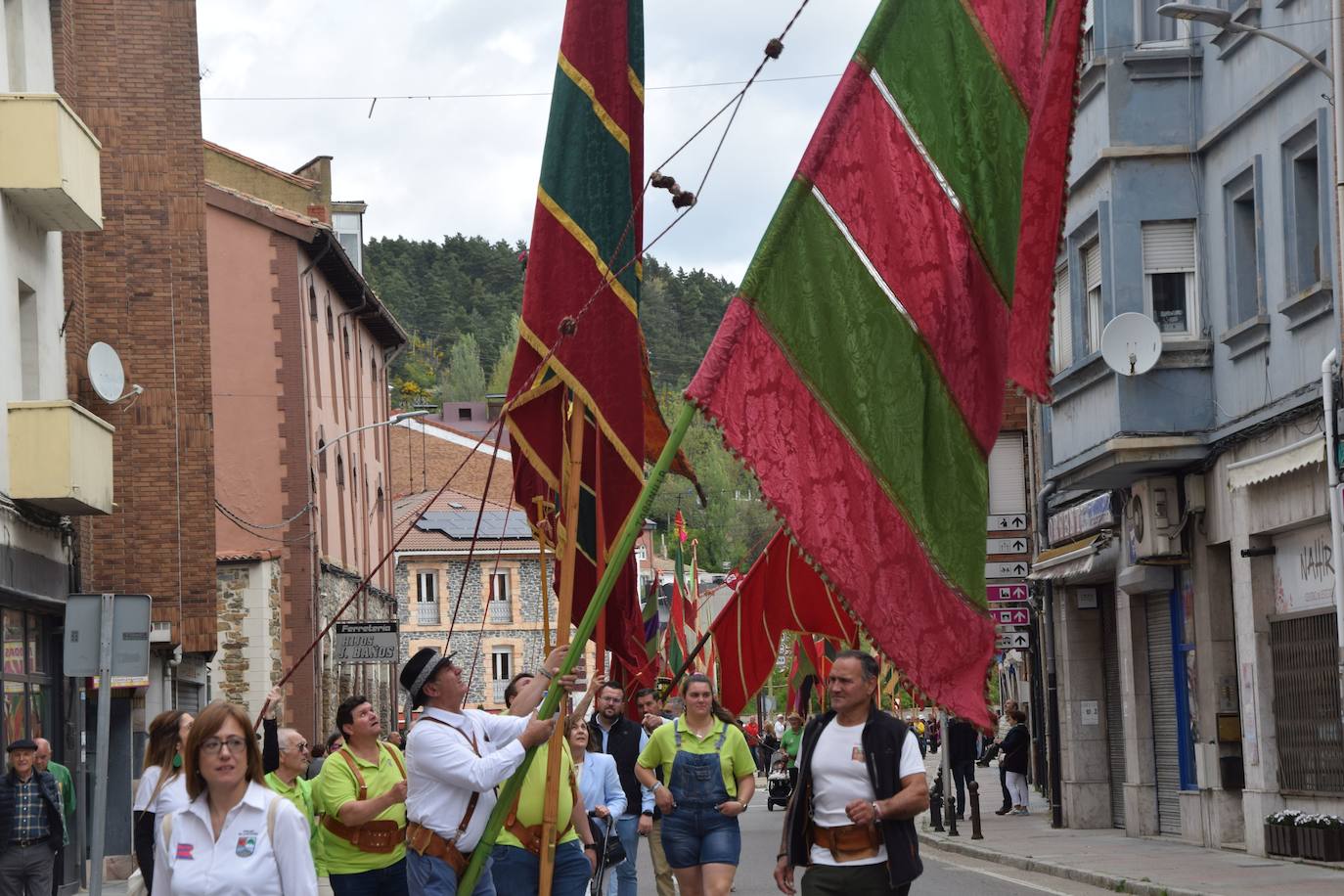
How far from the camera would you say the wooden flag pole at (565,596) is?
8172 millimetres

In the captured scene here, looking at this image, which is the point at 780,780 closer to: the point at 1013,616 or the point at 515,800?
the point at 1013,616

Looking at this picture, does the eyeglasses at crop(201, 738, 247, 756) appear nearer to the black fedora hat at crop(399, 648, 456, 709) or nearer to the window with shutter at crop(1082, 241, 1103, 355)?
the black fedora hat at crop(399, 648, 456, 709)

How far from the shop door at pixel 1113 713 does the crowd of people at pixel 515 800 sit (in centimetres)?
1560

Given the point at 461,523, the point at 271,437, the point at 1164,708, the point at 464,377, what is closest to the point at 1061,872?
the point at 1164,708

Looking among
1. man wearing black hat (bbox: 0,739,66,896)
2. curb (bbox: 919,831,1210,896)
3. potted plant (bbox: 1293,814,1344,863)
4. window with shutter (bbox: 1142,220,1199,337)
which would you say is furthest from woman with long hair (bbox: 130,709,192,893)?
window with shutter (bbox: 1142,220,1199,337)

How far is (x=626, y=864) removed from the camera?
15.2 meters

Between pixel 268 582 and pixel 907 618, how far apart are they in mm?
35504

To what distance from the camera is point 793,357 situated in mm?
7082

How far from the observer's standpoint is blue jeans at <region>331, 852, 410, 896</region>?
10766 mm

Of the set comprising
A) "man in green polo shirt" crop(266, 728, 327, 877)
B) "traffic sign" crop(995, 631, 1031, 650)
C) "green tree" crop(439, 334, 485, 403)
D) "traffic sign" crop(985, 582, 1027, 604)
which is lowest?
"man in green polo shirt" crop(266, 728, 327, 877)

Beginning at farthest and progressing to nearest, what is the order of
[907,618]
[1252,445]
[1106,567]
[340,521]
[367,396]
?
1. [367,396]
2. [340,521]
3. [1106,567]
4. [1252,445]
5. [907,618]

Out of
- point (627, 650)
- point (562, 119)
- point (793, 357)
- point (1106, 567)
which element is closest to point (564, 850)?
point (627, 650)

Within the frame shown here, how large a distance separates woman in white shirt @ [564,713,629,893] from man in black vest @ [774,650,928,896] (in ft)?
14.8

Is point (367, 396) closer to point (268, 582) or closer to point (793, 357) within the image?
point (268, 582)
